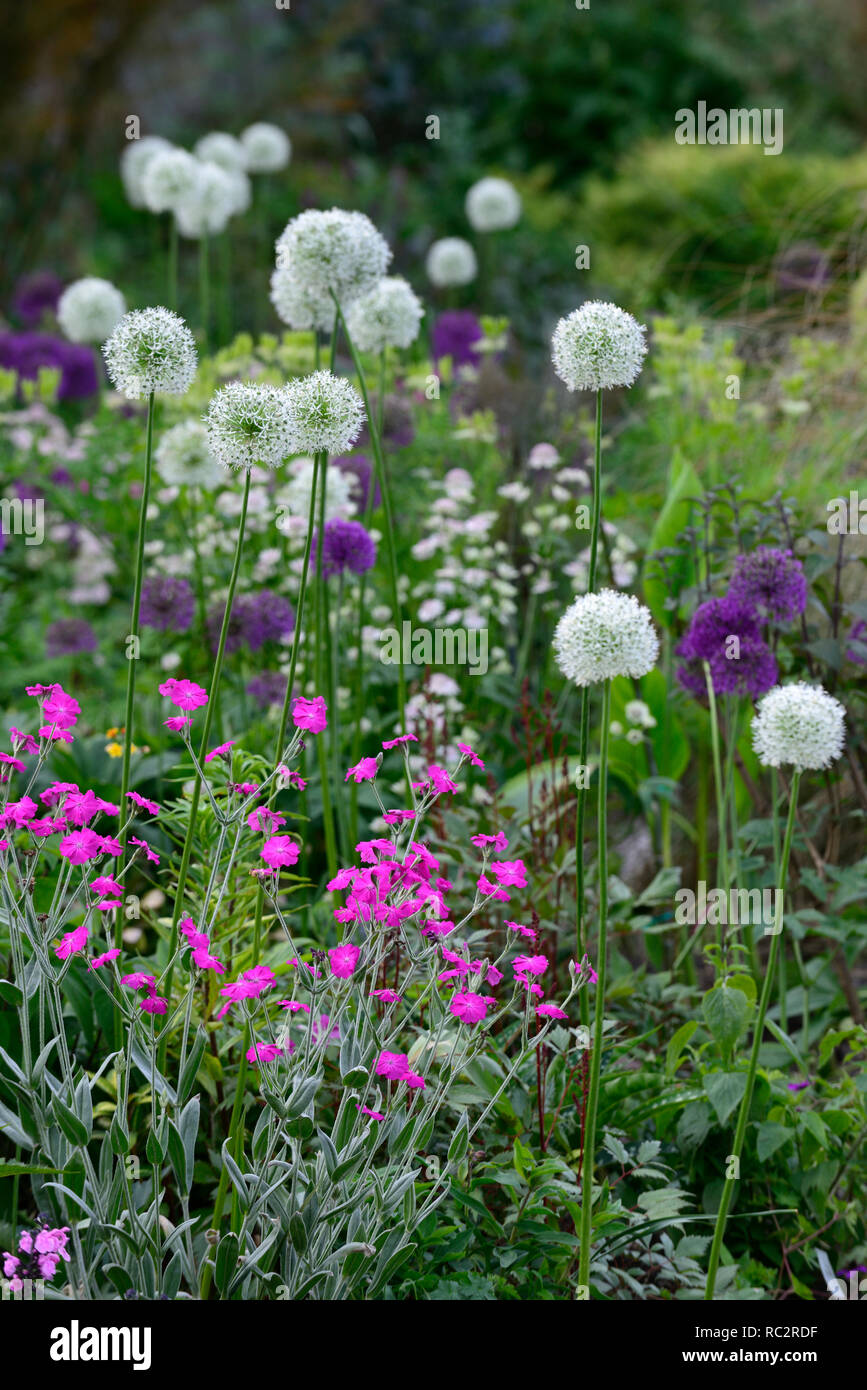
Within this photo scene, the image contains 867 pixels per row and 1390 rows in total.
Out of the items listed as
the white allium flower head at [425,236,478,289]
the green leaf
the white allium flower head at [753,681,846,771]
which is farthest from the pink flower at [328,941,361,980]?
the white allium flower head at [425,236,478,289]

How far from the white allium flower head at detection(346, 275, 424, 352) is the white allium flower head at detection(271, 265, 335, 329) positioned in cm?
17

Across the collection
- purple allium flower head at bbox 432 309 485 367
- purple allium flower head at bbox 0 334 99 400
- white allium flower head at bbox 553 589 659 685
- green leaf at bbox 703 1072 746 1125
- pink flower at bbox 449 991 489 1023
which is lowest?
green leaf at bbox 703 1072 746 1125

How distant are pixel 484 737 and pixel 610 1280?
1.74 m

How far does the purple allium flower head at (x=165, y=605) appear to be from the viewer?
3197 millimetres

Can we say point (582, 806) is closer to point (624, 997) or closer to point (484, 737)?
point (624, 997)

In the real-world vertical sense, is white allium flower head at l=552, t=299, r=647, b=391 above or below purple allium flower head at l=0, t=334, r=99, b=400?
below

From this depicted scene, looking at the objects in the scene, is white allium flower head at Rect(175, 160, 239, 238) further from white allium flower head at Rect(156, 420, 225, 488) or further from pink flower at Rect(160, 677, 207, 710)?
pink flower at Rect(160, 677, 207, 710)


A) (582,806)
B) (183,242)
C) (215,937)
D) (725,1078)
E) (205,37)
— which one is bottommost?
(725,1078)

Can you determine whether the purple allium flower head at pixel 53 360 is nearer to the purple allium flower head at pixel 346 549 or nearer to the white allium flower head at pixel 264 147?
the white allium flower head at pixel 264 147

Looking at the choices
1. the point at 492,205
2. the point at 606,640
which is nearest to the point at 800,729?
the point at 606,640

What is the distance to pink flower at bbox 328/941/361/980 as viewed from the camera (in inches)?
63.3

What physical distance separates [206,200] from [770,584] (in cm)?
242

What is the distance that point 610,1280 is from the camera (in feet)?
6.46
